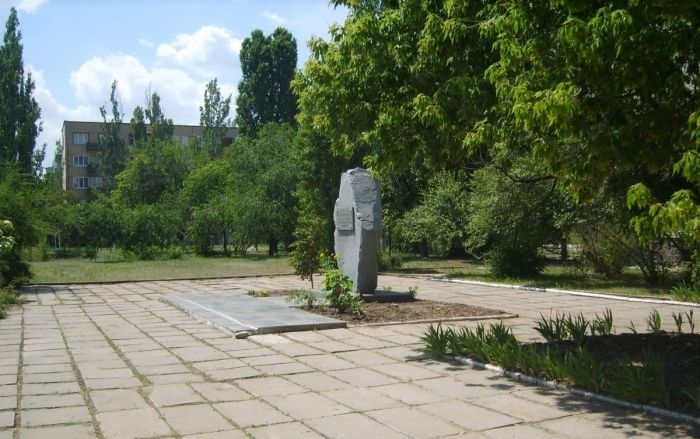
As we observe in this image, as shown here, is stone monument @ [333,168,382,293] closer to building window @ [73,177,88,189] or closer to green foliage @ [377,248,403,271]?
green foliage @ [377,248,403,271]

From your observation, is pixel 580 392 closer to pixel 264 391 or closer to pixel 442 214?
pixel 264 391

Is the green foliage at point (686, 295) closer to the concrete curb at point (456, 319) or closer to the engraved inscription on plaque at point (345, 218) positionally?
the concrete curb at point (456, 319)

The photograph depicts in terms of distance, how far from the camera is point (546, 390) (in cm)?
608

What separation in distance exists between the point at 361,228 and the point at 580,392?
7.90 metres

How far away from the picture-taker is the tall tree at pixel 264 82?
49.9m

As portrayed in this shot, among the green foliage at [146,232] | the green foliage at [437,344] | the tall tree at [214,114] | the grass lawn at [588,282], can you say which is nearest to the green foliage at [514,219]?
the grass lawn at [588,282]

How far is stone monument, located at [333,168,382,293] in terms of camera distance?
13.4 metres

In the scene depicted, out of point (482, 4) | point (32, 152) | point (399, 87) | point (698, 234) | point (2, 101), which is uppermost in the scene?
point (2, 101)

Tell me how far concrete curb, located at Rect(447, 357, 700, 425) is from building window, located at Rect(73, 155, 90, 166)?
73912 millimetres

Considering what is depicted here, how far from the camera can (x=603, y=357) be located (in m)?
6.98

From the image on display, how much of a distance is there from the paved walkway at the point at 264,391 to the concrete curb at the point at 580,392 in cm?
11

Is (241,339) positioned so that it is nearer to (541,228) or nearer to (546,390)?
(546,390)

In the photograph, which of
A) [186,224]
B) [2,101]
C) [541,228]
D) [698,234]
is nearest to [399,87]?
[698,234]

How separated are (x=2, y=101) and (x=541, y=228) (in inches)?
1444
